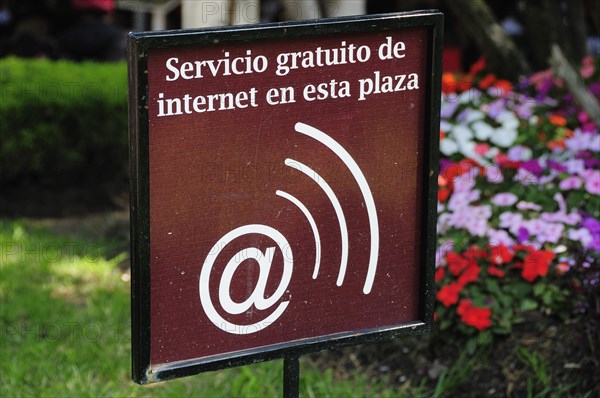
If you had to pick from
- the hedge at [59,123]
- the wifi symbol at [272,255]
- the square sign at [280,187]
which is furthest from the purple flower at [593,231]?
the hedge at [59,123]

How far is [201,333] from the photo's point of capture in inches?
91.7

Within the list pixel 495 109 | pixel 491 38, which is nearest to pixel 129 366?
pixel 495 109

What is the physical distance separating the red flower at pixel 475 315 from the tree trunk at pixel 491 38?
243 centimetres

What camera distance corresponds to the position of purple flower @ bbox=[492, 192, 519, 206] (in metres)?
4.09

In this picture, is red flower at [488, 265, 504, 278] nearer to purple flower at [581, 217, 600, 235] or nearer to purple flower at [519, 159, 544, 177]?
purple flower at [581, 217, 600, 235]

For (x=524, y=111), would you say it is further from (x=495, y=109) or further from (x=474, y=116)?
(x=474, y=116)

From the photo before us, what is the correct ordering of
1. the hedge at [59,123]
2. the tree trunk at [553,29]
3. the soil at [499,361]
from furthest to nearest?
the hedge at [59,123], the tree trunk at [553,29], the soil at [499,361]

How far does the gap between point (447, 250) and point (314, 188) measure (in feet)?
5.24

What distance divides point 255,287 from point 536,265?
62.3 inches

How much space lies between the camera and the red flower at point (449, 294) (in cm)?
365

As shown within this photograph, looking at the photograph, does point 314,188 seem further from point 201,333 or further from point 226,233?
point 201,333

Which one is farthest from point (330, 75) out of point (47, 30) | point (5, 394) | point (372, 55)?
point (47, 30)

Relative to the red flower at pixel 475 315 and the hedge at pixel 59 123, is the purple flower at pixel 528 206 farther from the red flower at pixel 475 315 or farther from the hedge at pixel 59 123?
the hedge at pixel 59 123

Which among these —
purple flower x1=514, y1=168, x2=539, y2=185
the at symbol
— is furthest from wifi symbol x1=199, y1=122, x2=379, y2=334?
purple flower x1=514, y1=168, x2=539, y2=185
